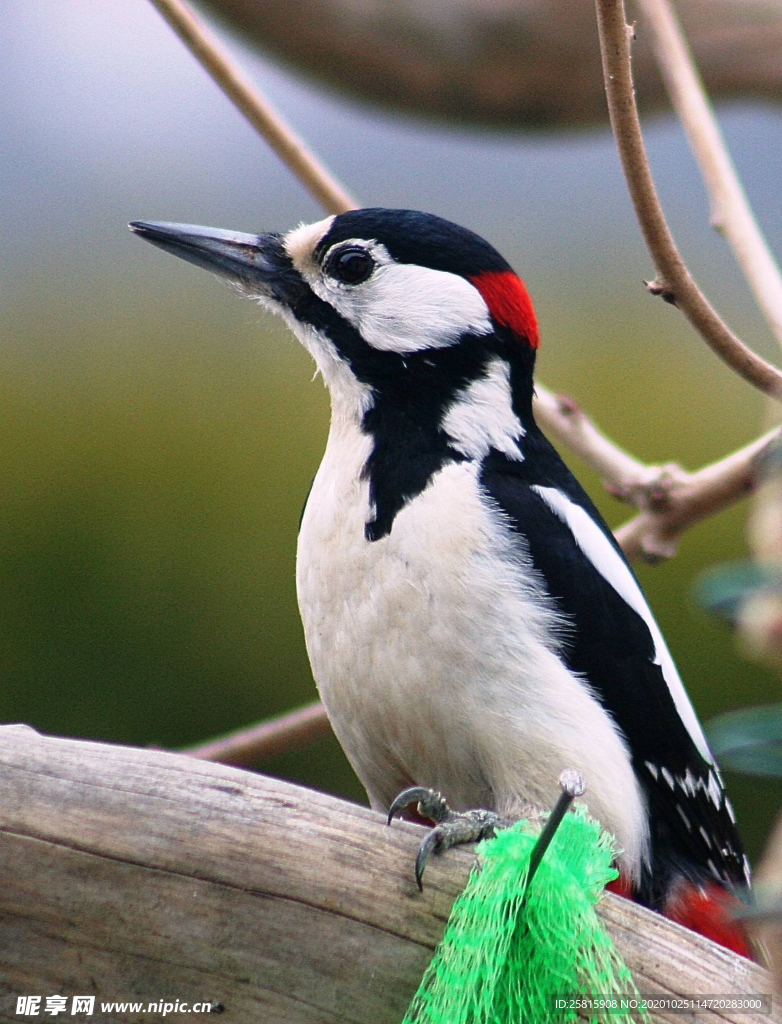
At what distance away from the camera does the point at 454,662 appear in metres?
1.39

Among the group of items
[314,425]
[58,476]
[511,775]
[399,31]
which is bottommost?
[58,476]

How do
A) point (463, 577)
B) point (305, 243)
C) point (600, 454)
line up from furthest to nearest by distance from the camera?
point (600, 454), point (305, 243), point (463, 577)

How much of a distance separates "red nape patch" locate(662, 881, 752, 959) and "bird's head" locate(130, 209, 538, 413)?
2.16 feet

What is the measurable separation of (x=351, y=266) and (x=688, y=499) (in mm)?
608

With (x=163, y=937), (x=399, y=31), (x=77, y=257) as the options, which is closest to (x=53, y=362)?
(x=77, y=257)

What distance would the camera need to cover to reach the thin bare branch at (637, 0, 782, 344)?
1670 mm

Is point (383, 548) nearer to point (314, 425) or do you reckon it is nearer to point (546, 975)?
point (546, 975)

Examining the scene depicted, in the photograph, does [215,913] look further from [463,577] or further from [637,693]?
[637,693]

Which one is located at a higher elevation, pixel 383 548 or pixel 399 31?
pixel 399 31

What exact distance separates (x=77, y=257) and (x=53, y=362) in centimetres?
59

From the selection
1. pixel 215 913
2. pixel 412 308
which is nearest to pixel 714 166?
pixel 412 308

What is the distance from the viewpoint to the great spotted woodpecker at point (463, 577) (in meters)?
1.41

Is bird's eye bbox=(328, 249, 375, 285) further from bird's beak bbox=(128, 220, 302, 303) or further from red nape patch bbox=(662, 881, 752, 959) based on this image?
red nape patch bbox=(662, 881, 752, 959)

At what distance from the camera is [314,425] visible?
10.4 feet
